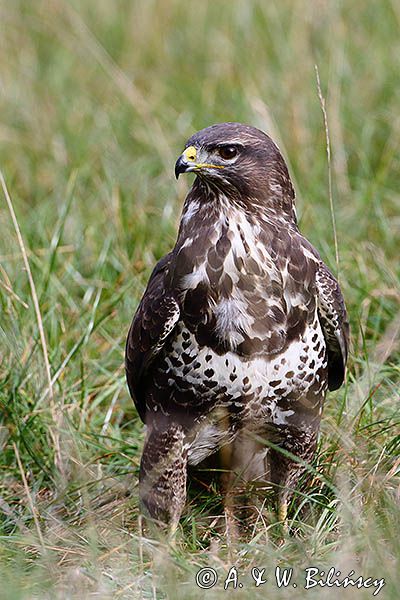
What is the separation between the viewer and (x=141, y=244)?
246 inches

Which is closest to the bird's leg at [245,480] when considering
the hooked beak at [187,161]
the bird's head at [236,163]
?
the bird's head at [236,163]

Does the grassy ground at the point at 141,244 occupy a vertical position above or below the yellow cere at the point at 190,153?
below

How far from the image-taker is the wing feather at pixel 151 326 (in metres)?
4.32

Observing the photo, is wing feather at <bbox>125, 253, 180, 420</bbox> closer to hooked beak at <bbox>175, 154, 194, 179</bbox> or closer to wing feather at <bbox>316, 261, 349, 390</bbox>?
hooked beak at <bbox>175, 154, 194, 179</bbox>

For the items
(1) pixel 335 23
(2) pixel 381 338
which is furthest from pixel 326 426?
(1) pixel 335 23

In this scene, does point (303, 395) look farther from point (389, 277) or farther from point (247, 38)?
point (247, 38)

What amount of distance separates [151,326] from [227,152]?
27.4 inches

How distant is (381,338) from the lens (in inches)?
219

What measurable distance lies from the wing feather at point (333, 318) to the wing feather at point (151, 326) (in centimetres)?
57

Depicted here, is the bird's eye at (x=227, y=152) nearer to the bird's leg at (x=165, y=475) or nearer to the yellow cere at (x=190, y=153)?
the yellow cere at (x=190, y=153)

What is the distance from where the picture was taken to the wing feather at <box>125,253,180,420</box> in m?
4.32

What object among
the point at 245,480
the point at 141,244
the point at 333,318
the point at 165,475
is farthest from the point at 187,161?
the point at 141,244

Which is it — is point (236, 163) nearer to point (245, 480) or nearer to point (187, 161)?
point (187, 161)

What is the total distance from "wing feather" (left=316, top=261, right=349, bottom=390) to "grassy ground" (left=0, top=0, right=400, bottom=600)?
207 millimetres
